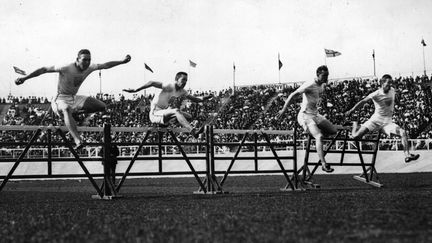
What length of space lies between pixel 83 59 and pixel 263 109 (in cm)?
3618

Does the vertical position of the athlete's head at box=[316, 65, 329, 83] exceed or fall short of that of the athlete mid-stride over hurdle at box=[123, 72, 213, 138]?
it exceeds it

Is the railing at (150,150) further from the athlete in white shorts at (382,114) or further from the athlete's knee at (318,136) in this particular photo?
the athlete's knee at (318,136)

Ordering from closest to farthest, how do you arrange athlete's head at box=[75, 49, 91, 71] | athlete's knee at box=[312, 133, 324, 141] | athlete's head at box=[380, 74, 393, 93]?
1. athlete's head at box=[75, 49, 91, 71]
2. athlete's knee at box=[312, 133, 324, 141]
3. athlete's head at box=[380, 74, 393, 93]

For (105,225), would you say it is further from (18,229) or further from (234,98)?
(234,98)

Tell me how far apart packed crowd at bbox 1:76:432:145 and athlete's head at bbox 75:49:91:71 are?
22.0m

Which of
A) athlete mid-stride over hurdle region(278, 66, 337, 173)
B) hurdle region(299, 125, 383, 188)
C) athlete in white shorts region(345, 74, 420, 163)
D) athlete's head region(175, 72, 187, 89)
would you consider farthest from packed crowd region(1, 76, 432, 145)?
athlete's head region(175, 72, 187, 89)

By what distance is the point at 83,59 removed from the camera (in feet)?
31.4

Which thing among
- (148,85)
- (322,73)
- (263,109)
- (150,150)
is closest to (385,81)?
(322,73)

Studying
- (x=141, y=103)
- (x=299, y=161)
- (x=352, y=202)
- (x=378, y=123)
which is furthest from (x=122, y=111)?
(x=352, y=202)

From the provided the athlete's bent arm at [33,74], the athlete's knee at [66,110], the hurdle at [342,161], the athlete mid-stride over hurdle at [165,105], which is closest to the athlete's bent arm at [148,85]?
the athlete mid-stride over hurdle at [165,105]

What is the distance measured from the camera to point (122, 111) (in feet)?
163

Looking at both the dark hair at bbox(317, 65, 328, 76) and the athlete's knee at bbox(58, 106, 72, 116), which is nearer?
the athlete's knee at bbox(58, 106, 72, 116)

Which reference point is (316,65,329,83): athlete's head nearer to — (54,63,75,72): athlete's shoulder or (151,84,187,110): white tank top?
(151,84,187,110): white tank top

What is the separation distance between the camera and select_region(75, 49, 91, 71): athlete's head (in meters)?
9.56
